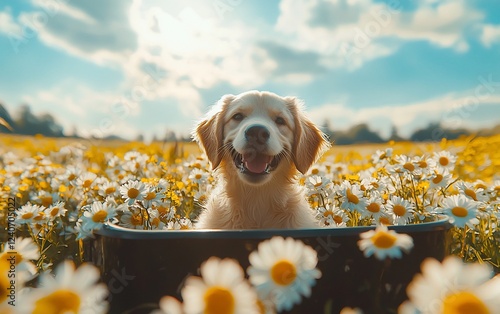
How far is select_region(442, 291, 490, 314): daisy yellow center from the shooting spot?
1096 millimetres

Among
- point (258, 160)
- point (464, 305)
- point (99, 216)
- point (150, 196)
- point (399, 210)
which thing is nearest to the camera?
point (464, 305)

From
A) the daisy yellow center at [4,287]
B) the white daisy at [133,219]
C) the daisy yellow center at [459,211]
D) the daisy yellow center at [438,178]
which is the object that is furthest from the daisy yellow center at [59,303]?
the daisy yellow center at [438,178]

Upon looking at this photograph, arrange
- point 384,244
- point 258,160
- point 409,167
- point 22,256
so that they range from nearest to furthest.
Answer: point 384,244
point 22,256
point 258,160
point 409,167

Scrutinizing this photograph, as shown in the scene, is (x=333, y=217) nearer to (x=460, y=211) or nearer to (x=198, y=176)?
(x=460, y=211)

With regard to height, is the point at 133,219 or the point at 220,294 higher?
the point at 133,219

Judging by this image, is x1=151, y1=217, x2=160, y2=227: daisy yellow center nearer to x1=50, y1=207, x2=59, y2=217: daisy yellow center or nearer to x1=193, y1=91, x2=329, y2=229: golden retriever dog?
x1=193, y1=91, x2=329, y2=229: golden retriever dog

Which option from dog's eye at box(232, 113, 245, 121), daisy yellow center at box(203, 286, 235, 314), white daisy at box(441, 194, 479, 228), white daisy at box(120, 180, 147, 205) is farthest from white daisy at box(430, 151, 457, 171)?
daisy yellow center at box(203, 286, 235, 314)

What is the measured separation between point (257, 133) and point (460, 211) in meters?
1.58

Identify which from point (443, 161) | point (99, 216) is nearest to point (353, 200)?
point (443, 161)

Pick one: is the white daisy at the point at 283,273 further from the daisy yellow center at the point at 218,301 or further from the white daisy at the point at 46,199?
the white daisy at the point at 46,199

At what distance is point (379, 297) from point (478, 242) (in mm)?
1979

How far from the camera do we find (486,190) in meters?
3.79

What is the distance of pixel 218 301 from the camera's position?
3.91 feet

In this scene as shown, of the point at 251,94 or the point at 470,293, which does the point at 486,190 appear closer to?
the point at 251,94
